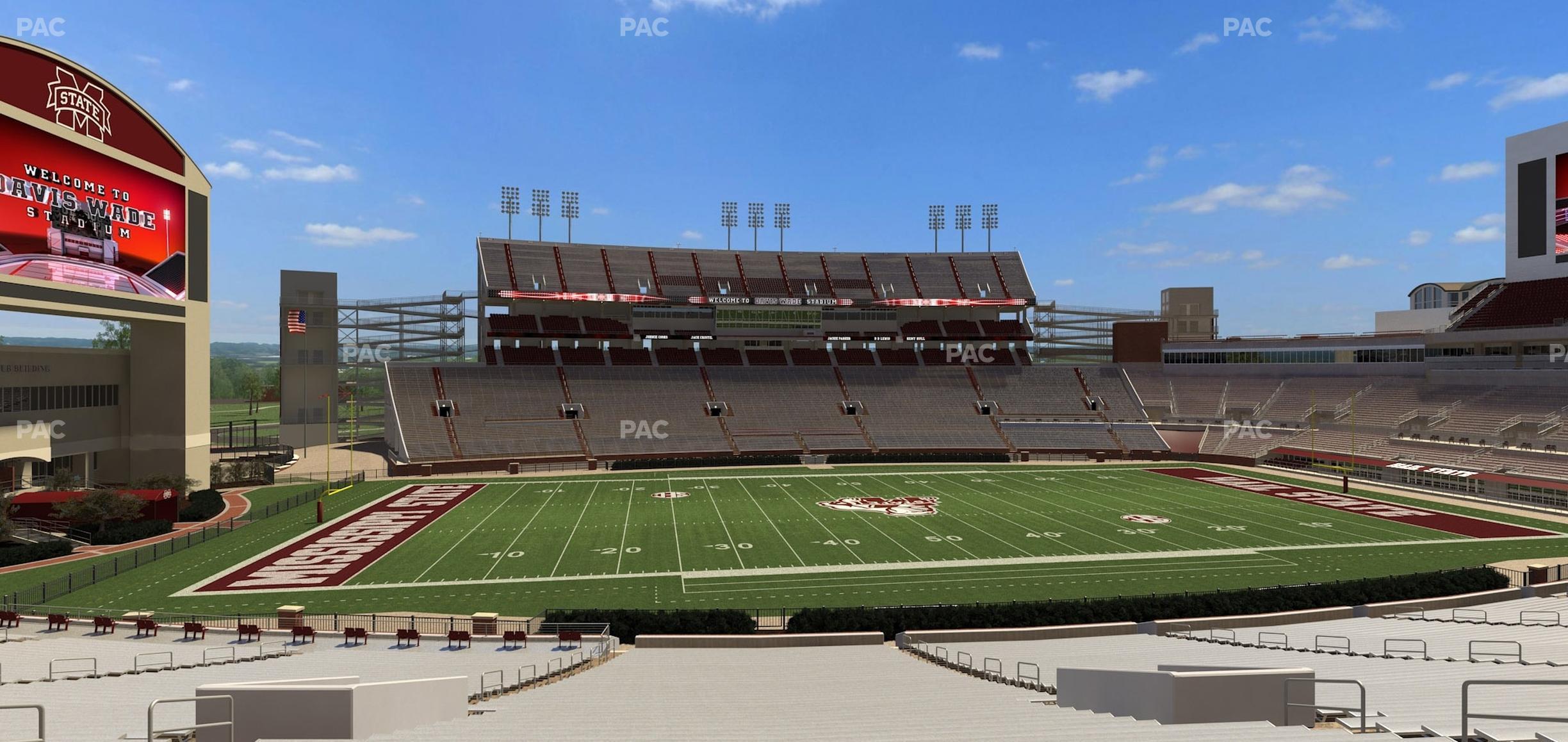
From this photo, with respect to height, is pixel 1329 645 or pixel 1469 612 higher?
pixel 1329 645

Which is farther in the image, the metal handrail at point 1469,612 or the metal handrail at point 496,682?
the metal handrail at point 1469,612

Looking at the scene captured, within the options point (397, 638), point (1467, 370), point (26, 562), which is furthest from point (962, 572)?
point (1467, 370)

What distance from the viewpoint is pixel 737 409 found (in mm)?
61500

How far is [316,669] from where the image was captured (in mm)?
13727

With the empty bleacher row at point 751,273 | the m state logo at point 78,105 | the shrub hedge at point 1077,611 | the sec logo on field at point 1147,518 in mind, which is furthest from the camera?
the empty bleacher row at point 751,273

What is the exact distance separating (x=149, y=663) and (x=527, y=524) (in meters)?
18.3

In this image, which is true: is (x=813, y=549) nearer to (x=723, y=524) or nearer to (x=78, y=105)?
(x=723, y=524)

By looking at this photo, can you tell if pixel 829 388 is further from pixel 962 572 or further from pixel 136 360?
pixel 136 360

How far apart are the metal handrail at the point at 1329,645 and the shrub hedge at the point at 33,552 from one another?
122ft

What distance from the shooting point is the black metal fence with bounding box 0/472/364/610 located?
2220 centimetres

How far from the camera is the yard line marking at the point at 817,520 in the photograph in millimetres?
28688

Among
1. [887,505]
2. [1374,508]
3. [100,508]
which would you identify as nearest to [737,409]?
[887,505]

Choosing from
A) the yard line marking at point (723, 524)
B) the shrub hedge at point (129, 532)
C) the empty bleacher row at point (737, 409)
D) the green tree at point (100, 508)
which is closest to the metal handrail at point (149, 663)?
the yard line marking at point (723, 524)

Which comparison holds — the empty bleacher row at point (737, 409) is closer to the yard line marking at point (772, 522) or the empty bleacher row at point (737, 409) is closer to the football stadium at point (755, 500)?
the football stadium at point (755, 500)
